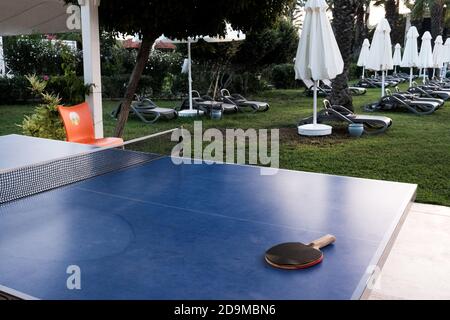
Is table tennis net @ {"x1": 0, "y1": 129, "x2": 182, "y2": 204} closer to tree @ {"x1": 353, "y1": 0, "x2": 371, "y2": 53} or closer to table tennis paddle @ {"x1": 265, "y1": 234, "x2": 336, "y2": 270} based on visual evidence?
table tennis paddle @ {"x1": 265, "y1": 234, "x2": 336, "y2": 270}

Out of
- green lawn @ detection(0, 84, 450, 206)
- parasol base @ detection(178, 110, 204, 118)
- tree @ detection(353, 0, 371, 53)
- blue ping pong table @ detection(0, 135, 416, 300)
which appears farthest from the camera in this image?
tree @ detection(353, 0, 371, 53)

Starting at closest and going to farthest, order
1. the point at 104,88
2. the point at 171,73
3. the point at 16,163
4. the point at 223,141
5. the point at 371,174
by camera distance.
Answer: the point at 16,163, the point at 371,174, the point at 223,141, the point at 104,88, the point at 171,73

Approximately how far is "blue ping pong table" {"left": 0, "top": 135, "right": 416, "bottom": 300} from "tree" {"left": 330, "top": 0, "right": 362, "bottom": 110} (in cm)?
1053

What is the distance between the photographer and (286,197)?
3.41m

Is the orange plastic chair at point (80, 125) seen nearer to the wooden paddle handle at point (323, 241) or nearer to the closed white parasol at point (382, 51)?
the wooden paddle handle at point (323, 241)

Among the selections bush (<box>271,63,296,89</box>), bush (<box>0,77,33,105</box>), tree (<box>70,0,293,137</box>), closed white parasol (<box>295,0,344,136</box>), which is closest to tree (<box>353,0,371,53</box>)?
bush (<box>271,63,296,89</box>)

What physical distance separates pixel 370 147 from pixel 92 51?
19.2 ft

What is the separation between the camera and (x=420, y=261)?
473cm

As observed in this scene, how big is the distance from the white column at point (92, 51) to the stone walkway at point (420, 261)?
5.20 m

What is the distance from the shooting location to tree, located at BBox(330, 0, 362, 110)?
13703 mm
